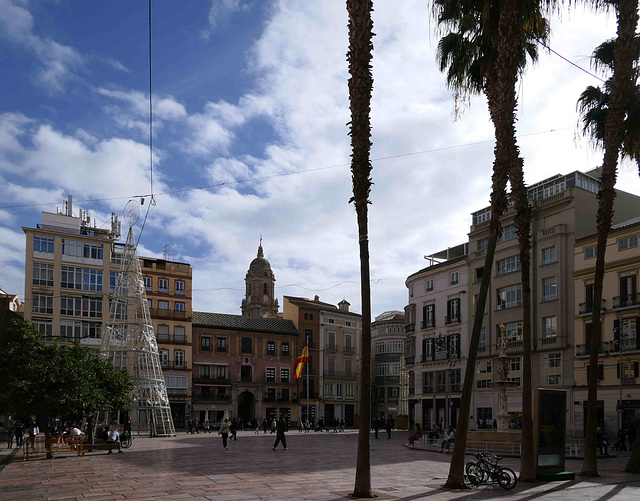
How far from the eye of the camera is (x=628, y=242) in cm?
4247

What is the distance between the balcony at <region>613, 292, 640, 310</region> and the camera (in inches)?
1626

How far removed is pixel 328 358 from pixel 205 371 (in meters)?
16.0

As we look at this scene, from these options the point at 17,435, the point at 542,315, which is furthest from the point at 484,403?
the point at 17,435

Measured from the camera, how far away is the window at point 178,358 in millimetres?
69375

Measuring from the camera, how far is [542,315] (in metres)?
48.7

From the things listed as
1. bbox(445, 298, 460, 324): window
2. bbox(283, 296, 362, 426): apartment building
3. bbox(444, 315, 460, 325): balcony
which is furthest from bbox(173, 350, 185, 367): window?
bbox(445, 298, 460, 324): window

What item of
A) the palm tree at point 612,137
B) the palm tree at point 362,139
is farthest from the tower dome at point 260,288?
the palm tree at point 362,139

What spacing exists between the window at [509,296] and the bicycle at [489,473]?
35179mm

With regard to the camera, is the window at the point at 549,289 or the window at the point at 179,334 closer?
the window at the point at 549,289

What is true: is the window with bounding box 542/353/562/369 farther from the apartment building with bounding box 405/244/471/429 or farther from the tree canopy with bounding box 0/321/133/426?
the tree canopy with bounding box 0/321/133/426

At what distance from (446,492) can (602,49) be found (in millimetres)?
15541

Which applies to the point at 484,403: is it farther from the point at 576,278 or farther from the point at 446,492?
the point at 446,492

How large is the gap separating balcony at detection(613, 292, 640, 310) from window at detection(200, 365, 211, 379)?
141 ft

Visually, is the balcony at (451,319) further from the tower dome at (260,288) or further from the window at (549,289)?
the tower dome at (260,288)
